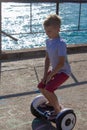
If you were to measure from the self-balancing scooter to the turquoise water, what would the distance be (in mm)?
3484

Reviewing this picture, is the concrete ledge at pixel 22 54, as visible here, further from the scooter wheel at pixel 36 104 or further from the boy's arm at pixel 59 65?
the boy's arm at pixel 59 65

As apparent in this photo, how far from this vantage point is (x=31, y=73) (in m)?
5.95

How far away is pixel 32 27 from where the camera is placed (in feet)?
34.3

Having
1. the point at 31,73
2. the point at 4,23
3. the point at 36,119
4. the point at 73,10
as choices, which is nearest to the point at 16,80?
the point at 31,73

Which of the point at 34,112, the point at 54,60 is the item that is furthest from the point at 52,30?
the point at 34,112

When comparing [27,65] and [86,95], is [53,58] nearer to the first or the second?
[86,95]

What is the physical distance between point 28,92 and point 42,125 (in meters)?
1.02

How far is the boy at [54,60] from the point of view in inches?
158

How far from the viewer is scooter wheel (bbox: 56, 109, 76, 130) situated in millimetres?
4004

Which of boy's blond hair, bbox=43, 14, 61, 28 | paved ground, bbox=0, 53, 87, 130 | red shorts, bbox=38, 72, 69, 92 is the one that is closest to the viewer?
boy's blond hair, bbox=43, 14, 61, 28

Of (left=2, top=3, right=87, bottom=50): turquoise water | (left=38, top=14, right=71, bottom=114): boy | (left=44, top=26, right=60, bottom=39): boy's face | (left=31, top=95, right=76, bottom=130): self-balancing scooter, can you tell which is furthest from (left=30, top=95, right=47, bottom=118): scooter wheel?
(left=2, top=3, right=87, bottom=50): turquoise water

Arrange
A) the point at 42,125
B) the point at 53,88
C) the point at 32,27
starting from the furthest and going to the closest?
1. the point at 32,27
2. the point at 42,125
3. the point at 53,88

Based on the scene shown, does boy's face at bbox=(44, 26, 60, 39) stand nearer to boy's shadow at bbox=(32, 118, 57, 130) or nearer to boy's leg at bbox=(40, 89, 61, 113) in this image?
boy's leg at bbox=(40, 89, 61, 113)

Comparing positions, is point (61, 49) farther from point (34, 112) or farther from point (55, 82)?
point (34, 112)
